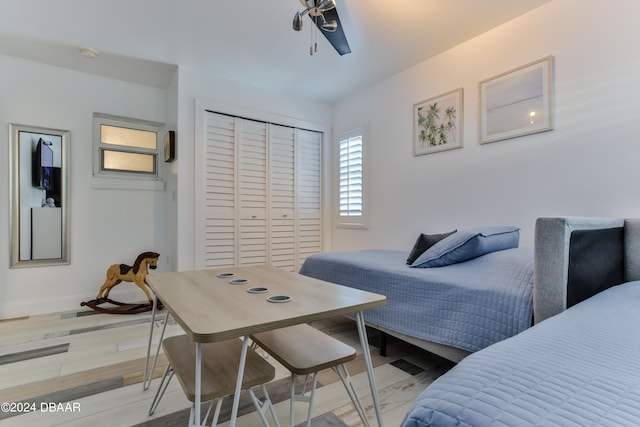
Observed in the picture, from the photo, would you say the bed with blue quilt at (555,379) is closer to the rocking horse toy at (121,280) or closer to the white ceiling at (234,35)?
the white ceiling at (234,35)

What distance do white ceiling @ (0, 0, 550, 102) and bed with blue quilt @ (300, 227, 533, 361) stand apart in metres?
1.64

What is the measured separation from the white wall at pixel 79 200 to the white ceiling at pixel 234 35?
20 centimetres

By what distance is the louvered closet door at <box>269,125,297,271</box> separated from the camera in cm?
380

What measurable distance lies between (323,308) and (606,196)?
6.74 feet

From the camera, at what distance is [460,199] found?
110 inches

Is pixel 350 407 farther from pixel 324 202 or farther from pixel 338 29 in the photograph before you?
pixel 324 202

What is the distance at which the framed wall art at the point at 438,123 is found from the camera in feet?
9.21

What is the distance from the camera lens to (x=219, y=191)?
3445 mm

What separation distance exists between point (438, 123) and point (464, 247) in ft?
4.79

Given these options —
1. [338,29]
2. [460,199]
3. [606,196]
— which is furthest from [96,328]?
[606,196]

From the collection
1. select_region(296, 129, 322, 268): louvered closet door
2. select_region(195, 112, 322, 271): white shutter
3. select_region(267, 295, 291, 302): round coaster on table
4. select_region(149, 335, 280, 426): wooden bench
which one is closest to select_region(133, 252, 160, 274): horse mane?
select_region(195, 112, 322, 271): white shutter

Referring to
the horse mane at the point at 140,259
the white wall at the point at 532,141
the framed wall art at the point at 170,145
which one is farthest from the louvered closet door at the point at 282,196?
the horse mane at the point at 140,259

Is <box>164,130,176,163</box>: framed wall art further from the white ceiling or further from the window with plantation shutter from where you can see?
the window with plantation shutter

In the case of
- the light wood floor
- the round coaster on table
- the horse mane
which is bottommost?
the light wood floor
